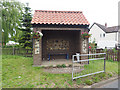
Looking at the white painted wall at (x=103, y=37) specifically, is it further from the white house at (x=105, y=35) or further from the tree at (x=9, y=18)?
the tree at (x=9, y=18)

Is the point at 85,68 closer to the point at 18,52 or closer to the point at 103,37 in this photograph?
the point at 18,52

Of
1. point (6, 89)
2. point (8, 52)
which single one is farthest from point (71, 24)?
point (8, 52)

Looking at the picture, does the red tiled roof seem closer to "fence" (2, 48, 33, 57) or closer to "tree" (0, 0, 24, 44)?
"fence" (2, 48, 33, 57)

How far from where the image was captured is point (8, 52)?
1045 cm

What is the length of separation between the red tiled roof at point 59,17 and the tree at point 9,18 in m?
8.13

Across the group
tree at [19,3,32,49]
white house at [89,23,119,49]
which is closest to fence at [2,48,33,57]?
tree at [19,3,32,49]

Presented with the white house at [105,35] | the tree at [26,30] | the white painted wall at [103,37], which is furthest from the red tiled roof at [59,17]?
the white painted wall at [103,37]

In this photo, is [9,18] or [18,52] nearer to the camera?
[18,52]

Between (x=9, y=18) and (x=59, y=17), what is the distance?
10316mm

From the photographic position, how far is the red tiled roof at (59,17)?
5.84 meters

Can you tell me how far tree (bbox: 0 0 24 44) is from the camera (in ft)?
41.8

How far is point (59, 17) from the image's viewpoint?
668 cm

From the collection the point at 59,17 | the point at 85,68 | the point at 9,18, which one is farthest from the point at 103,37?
the point at 9,18

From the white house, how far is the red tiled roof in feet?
45.4
